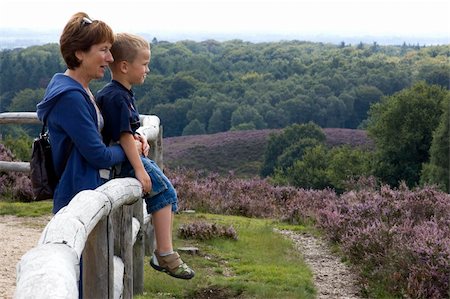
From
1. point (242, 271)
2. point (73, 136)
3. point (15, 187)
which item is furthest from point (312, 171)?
point (73, 136)

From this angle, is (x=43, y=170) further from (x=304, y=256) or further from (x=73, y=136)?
(x=304, y=256)

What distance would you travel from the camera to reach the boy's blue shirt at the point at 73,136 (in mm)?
3924

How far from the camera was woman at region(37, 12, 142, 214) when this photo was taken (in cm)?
395

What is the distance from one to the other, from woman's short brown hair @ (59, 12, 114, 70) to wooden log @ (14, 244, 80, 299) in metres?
1.95

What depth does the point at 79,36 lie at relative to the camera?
4062 millimetres

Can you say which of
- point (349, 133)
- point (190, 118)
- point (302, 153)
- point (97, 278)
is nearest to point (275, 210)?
point (97, 278)

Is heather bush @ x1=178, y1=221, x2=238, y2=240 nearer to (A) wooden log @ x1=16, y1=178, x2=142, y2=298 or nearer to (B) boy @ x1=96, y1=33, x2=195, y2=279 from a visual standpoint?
(B) boy @ x1=96, y1=33, x2=195, y2=279

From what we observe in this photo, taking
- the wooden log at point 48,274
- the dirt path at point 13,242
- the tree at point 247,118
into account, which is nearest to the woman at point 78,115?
the wooden log at point 48,274

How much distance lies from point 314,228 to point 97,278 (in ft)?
29.2

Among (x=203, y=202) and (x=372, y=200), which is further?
(x=203, y=202)

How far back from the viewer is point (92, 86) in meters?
77.1

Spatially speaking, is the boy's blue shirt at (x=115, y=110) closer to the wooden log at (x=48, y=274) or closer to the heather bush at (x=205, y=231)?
the wooden log at (x=48, y=274)

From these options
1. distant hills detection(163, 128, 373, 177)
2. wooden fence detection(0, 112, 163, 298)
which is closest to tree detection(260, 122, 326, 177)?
distant hills detection(163, 128, 373, 177)

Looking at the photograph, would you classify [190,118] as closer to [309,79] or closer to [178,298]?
[309,79]
